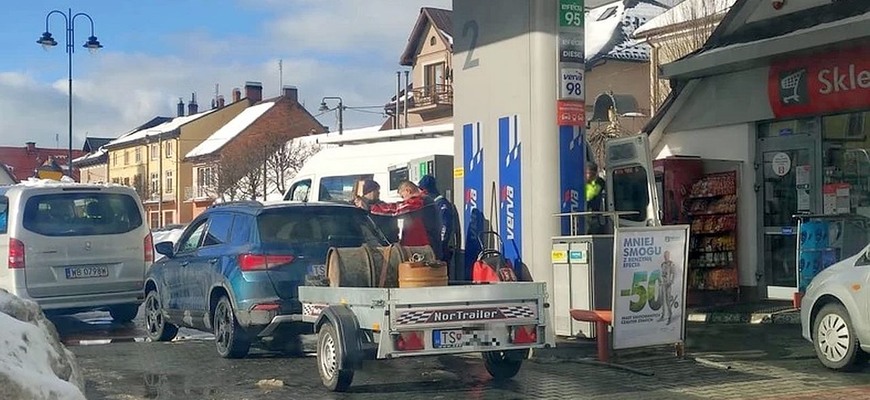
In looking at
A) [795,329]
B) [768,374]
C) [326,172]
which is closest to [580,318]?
[768,374]

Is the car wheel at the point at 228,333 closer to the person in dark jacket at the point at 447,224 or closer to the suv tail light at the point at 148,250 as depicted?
the person in dark jacket at the point at 447,224

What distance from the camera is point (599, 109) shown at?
89.2ft

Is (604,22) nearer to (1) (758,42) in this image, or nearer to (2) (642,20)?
(2) (642,20)

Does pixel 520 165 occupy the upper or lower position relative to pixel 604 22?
lower

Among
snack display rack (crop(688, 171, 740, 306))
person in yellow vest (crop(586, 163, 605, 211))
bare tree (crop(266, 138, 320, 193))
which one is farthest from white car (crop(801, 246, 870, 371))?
bare tree (crop(266, 138, 320, 193))

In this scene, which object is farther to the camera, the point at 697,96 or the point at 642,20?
the point at 642,20

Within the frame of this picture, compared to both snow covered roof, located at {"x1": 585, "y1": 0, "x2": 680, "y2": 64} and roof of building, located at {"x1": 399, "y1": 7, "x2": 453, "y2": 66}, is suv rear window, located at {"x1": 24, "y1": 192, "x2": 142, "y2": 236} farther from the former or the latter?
roof of building, located at {"x1": 399, "y1": 7, "x2": 453, "y2": 66}

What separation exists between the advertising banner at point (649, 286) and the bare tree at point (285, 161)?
36.4 m

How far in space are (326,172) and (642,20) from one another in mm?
24053

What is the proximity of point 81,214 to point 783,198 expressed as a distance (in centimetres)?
995

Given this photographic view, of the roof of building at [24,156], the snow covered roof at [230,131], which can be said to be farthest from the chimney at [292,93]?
the roof of building at [24,156]

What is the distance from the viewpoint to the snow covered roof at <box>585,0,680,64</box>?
39.5m

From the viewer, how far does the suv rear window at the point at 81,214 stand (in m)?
13.8

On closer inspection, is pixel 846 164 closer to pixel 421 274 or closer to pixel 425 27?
pixel 421 274
